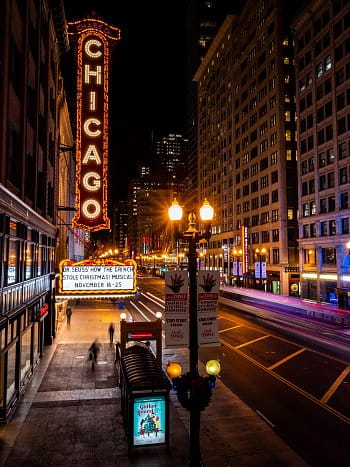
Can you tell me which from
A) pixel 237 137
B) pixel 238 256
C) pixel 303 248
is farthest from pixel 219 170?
pixel 303 248

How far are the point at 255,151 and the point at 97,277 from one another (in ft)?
210

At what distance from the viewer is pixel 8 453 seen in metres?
11.9

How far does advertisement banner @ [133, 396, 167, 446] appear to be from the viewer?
40.6 ft

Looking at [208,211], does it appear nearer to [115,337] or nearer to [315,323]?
Answer: [115,337]

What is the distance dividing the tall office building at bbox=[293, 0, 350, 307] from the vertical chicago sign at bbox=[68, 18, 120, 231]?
3502 cm

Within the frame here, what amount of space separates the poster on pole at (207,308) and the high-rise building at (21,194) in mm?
7019

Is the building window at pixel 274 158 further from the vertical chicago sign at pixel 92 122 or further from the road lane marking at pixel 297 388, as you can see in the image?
the vertical chicago sign at pixel 92 122

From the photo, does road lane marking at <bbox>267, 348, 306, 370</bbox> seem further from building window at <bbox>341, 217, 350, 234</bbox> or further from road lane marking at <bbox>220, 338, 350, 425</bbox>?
building window at <bbox>341, 217, 350, 234</bbox>

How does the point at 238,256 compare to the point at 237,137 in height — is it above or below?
below

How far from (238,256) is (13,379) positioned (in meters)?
68.3

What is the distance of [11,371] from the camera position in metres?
16.1

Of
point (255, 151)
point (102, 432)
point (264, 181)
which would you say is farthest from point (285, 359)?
point (255, 151)

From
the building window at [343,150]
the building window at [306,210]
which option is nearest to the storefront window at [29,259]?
the building window at [343,150]

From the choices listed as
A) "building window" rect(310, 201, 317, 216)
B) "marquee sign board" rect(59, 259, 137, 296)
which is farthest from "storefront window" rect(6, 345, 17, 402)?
"building window" rect(310, 201, 317, 216)
